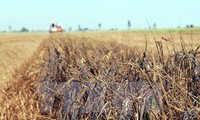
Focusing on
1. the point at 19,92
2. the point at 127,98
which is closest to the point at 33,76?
the point at 19,92

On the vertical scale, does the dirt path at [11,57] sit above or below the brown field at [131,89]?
below

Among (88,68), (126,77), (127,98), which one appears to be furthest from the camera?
(88,68)

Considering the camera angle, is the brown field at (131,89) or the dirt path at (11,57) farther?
the dirt path at (11,57)

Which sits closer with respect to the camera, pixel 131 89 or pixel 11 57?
pixel 131 89

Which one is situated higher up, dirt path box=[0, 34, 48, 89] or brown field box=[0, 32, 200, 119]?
brown field box=[0, 32, 200, 119]

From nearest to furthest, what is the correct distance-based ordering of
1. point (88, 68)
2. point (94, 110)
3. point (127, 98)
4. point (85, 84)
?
point (127, 98)
point (94, 110)
point (85, 84)
point (88, 68)

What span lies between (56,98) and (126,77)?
1447 mm

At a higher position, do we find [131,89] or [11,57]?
[131,89]

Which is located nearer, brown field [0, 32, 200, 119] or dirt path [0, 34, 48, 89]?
brown field [0, 32, 200, 119]

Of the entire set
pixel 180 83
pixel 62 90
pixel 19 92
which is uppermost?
pixel 180 83

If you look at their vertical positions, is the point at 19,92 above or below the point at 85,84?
below

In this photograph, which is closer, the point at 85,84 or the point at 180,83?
the point at 180,83

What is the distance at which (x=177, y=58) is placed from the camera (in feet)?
13.1

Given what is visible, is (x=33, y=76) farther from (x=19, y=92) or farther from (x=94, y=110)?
(x=94, y=110)
